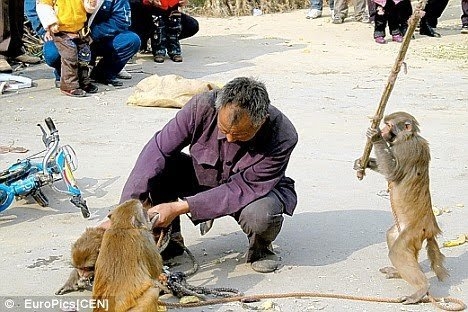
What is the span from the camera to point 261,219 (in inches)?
192

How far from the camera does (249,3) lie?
17.1 meters

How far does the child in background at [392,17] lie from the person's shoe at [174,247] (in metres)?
8.87

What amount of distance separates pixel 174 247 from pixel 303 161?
230 centimetres

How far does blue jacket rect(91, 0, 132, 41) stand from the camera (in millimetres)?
9758

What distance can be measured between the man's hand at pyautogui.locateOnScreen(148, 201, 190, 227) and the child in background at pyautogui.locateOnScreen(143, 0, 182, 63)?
706 centimetres

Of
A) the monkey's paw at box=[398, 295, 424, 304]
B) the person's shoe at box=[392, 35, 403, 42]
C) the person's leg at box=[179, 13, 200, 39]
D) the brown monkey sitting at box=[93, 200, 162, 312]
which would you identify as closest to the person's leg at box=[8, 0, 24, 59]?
the person's leg at box=[179, 13, 200, 39]

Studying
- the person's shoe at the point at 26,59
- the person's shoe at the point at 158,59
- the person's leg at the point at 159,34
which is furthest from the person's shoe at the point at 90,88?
the person's shoe at the point at 158,59

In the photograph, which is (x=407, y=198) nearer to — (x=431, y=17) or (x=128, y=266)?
(x=128, y=266)

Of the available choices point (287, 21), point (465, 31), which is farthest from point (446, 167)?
point (287, 21)

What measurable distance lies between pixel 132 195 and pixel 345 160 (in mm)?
2911

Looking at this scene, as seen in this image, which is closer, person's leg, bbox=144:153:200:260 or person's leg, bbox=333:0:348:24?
person's leg, bbox=144:153:200:260

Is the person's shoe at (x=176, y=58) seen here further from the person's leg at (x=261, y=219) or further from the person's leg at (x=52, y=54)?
the person's leg at (x=261, y=219)

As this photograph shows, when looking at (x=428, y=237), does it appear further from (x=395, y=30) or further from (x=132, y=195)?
(x=395, y=30)

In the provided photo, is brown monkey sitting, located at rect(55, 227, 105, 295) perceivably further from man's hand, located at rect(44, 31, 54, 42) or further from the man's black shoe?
the man's black shoe
